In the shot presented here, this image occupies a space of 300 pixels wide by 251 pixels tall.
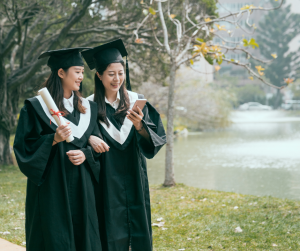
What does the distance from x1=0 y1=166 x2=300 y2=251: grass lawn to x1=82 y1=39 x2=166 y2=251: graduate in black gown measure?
1234 millimetres

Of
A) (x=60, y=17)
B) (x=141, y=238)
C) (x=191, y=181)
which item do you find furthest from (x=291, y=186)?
(x=60, y=17)

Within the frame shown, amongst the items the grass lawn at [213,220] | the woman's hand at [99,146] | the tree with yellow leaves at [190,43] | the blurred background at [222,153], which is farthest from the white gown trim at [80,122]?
the blurred background at [222,153]

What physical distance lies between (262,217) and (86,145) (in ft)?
9.78

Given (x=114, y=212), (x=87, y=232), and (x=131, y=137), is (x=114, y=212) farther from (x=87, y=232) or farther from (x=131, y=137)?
(x=131, y=137)

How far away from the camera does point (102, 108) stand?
99.8 inches

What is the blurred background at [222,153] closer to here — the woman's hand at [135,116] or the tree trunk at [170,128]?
the tree trunk at [170,128]

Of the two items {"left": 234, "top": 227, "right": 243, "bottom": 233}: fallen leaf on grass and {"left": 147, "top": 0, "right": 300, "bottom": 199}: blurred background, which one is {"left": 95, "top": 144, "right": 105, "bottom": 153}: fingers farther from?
{"left": 147, "top": 0, "right": 300, "bottom": 199}: blurred background

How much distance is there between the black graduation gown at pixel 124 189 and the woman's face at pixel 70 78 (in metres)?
0.31

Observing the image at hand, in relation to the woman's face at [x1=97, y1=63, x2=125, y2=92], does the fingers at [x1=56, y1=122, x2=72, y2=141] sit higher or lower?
lower

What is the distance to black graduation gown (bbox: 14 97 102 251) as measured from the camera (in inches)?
86.8

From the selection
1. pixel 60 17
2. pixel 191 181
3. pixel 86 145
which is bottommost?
pixel 191 181

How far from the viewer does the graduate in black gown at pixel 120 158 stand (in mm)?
2418

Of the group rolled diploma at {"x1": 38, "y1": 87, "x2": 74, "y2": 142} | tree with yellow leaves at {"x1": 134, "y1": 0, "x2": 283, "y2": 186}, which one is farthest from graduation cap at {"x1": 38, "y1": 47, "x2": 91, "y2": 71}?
tree with yellow leaves at {"x1": 134, "y1": 0, "x2": 283, "y2": 186}

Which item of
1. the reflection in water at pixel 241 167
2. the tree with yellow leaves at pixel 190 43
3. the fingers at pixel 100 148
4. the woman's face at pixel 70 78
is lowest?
the reflection in water at pixel 241 167
